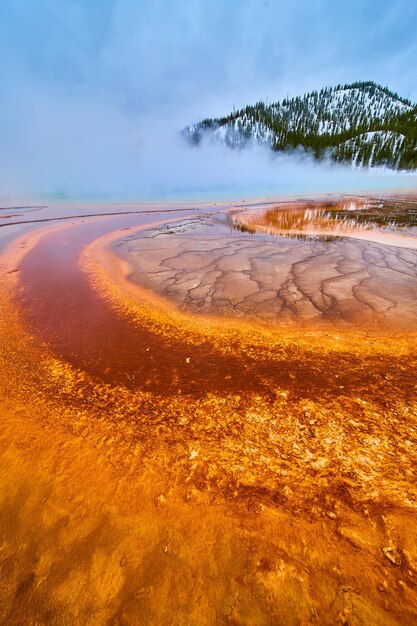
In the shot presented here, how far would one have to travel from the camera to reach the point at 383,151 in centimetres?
6059

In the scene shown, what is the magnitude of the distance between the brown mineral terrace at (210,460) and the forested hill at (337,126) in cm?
7241

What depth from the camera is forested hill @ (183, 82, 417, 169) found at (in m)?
61.5

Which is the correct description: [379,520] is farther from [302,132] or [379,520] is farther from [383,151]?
[302,132]

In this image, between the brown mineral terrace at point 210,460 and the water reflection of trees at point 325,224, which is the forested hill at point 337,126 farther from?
the brown mineral terrace at point 210,460

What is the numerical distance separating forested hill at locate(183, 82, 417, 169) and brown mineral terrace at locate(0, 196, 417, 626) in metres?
72.4

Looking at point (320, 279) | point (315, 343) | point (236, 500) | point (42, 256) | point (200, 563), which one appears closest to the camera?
point (200, 563)

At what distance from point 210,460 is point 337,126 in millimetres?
110362

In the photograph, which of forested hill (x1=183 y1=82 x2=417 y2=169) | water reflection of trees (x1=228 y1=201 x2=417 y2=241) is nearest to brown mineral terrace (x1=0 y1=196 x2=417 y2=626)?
water reflection of trees (x1=228 y1=201 x2=417 y2=241)

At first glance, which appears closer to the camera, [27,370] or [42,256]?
[27,370]

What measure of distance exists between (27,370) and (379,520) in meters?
3.13

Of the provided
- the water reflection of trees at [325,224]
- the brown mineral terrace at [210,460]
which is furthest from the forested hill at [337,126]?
the brown mineral terrace at [210,460]

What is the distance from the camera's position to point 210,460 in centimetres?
177

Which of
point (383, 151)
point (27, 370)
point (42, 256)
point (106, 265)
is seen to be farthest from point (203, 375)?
point (383, 151)

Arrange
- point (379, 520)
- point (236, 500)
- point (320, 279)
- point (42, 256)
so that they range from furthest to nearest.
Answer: point (42, 256), point (320, 279), point (236, 500), point (379, 520)
